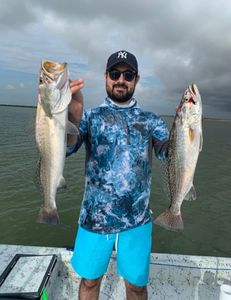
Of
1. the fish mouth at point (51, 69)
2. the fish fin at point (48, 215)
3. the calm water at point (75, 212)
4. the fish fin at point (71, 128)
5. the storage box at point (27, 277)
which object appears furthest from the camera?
the calm water at point (75, 212)

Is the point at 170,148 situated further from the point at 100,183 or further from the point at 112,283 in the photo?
the point at 112,283

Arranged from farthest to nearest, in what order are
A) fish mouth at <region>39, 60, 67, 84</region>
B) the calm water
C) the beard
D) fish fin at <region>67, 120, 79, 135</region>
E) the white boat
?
the calm water, the white boat, the beard, fish fin at <region>67, 120, 79, 135</region>, fish mouth at <region>39, 60, 67, 84</region>

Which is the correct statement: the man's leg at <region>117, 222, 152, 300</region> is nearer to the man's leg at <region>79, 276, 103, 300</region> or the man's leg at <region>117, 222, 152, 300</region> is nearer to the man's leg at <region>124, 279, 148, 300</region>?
the man's leg at <region>124, 279, 148, 300</region>

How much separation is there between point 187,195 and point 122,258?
127 centimetres

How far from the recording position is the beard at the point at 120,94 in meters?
4.50

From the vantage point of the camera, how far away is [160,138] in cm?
457

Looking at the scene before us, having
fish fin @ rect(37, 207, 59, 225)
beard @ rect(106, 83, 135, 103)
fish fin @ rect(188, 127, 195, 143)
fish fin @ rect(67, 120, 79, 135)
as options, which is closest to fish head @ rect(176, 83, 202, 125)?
fish fin @ rect(188, 127, 195, 143)

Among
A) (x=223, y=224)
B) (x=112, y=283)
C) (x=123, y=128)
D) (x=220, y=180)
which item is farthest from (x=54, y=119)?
(x=220, y=180)

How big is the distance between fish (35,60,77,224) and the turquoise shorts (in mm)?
795

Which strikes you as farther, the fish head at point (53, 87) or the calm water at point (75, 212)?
the calm water at point (75, 212)

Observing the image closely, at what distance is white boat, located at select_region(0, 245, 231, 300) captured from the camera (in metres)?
6.05

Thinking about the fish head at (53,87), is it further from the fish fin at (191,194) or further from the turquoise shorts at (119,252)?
the fish fin at (191,194)

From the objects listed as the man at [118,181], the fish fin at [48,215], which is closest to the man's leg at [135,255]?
the man at [118,181]

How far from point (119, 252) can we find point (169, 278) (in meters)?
2.21
